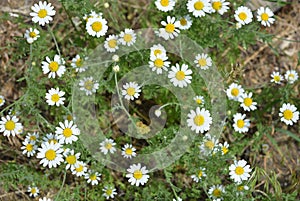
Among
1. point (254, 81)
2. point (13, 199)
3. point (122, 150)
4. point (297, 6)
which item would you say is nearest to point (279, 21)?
point (297, 6)

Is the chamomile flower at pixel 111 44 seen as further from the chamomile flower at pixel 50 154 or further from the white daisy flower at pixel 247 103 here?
the white daisy flower at pixel 247 103

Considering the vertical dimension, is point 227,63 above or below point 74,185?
above

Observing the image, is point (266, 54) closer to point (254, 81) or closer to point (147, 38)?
point (254, 81)

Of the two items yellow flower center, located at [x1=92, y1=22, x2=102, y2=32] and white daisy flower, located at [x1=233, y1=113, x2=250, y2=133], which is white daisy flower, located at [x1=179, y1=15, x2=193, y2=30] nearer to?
yellow flower center, located at [x1=92, y1=22, x2=102, y2=32]

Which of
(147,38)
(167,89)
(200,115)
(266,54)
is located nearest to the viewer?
(200,115)

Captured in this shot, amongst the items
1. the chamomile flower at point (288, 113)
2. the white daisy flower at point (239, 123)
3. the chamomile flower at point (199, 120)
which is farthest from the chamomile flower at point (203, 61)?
the chamomile flower at point (288, 113)

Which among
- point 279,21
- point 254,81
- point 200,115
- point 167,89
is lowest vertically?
point 200,115

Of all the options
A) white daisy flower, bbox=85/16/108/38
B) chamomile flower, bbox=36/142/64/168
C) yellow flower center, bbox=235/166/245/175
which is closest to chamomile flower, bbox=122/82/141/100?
white daisy flower, bbox=85/16/108/38
